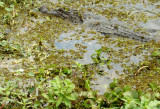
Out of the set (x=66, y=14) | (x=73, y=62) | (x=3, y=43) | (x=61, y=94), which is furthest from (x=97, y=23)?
(x=61, y=94)

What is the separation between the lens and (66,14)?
5.39 metres

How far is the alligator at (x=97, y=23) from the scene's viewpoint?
4688 millimetres

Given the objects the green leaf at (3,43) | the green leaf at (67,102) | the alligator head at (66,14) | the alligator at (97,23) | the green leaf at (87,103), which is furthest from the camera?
the alligator head at (66,14)

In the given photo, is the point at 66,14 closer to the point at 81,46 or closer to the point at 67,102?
the point at 81,46

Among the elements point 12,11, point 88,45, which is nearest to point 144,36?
point 88,45

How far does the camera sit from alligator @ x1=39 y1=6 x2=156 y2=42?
4688mm

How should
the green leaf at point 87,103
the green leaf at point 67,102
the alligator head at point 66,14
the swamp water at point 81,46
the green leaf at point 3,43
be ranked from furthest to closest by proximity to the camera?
the alligator head at point 66,14, the green leaf at point 3,43, the swamp water at point 81,46, the green leaf at point 87,103, the green leaf at point 67,102

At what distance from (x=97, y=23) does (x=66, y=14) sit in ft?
2.92

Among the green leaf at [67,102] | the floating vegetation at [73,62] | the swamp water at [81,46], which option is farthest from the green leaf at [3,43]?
the green leaf at [67,102]

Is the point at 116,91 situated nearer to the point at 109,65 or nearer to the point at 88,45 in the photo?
the point at 109,65

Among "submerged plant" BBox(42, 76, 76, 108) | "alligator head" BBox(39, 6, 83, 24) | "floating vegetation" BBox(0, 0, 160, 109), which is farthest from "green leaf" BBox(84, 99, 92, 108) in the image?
"alligator head" BBox(39, 6, 83, 24)

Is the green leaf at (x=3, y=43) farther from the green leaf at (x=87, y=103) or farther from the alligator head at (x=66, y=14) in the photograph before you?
the green leaf at (x=87, y=103)

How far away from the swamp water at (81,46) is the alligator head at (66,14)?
189 millimetres

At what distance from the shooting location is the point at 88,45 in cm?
440
